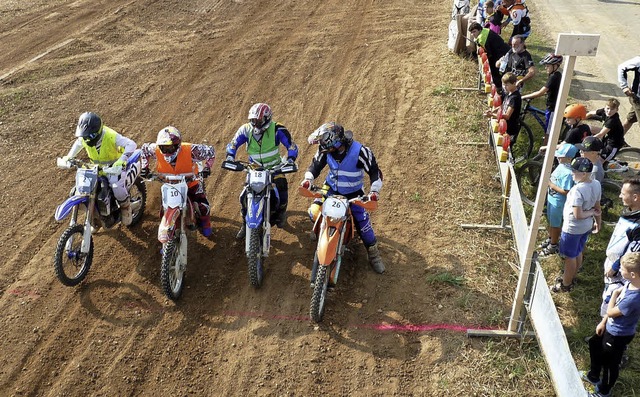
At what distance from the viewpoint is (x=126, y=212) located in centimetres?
812

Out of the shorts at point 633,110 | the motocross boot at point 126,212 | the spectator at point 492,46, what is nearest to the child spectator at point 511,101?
the shorts at point 633,110

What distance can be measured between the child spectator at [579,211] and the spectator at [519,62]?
14.7 ft

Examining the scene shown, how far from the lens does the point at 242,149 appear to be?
36.0 feet

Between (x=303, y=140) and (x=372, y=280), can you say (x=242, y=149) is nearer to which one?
(x=303, y=140)

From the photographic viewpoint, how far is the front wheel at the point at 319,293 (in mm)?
6594

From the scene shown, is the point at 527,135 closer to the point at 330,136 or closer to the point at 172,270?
the point at 330,136

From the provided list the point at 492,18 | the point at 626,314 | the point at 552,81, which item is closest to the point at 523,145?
the point at 552,81

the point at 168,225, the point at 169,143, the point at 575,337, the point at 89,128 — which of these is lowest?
the point at 575,337

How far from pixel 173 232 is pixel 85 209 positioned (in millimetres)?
1520

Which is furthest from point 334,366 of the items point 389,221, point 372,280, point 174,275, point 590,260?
point 590,260

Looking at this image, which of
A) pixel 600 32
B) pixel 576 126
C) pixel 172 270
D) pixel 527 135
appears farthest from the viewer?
pixel 600 32

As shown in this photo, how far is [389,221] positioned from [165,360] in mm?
4057

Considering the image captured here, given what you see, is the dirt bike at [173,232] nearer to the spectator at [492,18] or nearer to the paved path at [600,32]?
the paved path at [600,32]

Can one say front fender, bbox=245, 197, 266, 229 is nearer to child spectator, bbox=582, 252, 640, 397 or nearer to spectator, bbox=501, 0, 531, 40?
child spectator, bbox=582, 252, 640, 397
